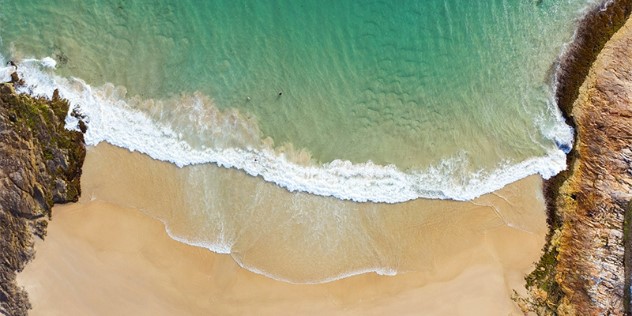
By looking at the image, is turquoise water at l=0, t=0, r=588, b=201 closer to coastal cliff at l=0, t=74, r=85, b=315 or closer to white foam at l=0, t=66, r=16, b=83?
white foam at l=0, t=66, r=16, b=83

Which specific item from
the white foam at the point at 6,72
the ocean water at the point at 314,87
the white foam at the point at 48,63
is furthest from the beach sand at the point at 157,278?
the white foam at the point at 6,72

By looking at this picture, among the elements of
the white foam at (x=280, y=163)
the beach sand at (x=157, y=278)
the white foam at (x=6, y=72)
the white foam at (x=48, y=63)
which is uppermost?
the white foam at (x=48, y=63)

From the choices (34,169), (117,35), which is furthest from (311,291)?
(117,35)

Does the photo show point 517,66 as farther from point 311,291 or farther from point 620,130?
point 311,291

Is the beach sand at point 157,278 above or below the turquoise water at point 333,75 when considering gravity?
below

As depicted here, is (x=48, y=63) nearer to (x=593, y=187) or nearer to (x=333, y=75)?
(x=333, y=75)

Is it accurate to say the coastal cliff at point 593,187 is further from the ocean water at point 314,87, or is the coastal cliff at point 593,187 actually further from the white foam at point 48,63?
A: the white foam at point 48,63

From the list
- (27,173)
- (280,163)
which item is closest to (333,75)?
(280,163)

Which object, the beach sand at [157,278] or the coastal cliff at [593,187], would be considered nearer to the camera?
the beach sand at [157,278]
